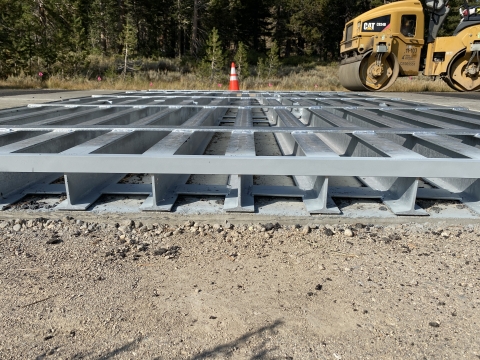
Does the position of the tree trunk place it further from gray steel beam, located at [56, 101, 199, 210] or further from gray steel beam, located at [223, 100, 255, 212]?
gray steel beam, located at [223, 100, 255, 212]

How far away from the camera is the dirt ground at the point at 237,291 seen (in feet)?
4.33

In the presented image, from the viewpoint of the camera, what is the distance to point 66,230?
2199 mm

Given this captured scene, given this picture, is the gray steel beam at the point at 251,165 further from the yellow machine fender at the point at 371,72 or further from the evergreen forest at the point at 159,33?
the evergreen forest at the point at 159,33

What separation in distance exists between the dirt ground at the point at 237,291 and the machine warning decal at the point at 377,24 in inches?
368

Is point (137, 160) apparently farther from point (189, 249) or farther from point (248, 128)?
point (248, 128)

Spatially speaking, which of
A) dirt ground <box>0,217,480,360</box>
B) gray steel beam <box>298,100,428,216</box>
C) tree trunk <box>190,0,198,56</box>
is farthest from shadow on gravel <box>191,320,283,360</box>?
tree trunk <box>190,0,198,56</box>

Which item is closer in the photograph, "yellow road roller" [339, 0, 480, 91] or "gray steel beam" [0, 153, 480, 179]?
"gray steel beam" [0, 153, 480, 179]

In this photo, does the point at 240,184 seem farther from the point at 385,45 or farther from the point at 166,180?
the point at 385,45

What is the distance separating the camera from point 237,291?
65.0 inches

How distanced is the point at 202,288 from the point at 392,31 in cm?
1033

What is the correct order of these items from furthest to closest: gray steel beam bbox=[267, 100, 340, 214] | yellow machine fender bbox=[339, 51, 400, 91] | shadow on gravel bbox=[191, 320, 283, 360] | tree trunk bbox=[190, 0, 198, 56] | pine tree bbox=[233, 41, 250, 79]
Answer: tree trunk bbox=[190, 0, 198, 56]
pine tree bbox=[233, 41, 250, 79]
yellow machine fender bbox=[339, 51, 400, 91]
gray steel beam bbox=[267, 100, 340, 214]
shadow on gravel bbox=[191, 320, 283, 360]

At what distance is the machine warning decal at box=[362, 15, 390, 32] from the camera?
32.8 ft

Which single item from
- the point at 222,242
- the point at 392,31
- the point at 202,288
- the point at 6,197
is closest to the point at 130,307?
the point at 202,288

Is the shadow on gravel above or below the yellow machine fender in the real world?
below
